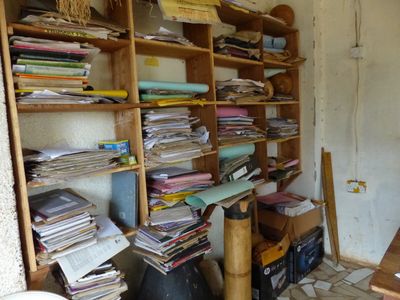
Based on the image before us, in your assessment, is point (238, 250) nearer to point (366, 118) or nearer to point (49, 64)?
point (49, 64)

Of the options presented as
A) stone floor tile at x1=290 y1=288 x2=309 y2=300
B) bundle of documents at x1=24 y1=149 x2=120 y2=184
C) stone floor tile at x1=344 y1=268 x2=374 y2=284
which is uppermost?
bundle of documents at x1=24 y1=149 x2=120 y2=184

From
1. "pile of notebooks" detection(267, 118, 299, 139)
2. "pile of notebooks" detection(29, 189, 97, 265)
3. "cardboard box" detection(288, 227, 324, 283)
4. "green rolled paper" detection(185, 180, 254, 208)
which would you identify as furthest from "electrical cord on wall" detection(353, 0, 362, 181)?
"pile of notebooks" detection(29, 189, 97, 265)

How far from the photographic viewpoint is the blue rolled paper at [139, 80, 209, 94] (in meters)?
1.55

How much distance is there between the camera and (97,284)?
1293 mm

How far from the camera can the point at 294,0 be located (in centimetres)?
270

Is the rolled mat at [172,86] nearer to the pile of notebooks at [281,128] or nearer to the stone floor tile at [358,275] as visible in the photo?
the pile of notebooks at [281,128]

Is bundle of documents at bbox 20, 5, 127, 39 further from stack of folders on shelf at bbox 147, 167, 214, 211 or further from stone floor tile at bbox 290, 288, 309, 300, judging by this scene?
stone floor tile at bbox 290, 288, 309, 300

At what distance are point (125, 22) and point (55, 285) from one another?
1349 mm

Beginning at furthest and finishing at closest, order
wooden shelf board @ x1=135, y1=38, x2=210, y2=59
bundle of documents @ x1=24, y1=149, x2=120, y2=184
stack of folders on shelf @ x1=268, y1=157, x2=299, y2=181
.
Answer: stack of folders on shelf @ x1=268, y1=157, x2=299, y2=181 → wooden shelf board @ x1=135, y1=38, x2=210, y2=59 → bundle of documents @ x1=24, y1=149, x2=120, y2=184

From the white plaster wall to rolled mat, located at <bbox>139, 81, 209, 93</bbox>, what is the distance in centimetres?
141

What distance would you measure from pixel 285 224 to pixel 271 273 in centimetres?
43

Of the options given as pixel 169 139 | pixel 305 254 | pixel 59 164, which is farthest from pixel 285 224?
pixel 59 164

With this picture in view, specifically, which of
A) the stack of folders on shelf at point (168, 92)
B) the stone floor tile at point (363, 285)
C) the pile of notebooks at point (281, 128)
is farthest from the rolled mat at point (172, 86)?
the stone floor tile at point (363, 285)

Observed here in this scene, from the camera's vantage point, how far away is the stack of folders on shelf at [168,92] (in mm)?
1562
